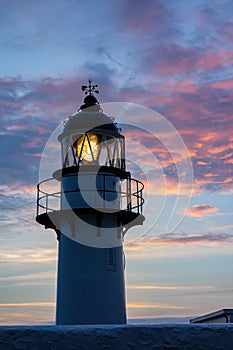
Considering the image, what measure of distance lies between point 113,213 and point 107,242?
3.39 feet

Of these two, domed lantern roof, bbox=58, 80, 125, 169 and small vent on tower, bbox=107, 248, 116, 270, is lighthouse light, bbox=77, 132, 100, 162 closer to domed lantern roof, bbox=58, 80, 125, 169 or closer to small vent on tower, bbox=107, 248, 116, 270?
domed lantern roof, bbox=58, 80, 125, 169

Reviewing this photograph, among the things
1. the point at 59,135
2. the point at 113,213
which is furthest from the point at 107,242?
the point at 59,135

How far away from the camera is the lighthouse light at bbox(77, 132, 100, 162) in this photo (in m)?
18.2

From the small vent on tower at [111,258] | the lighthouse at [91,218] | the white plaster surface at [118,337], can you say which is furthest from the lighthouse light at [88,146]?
the white plaster surface at [118,337]

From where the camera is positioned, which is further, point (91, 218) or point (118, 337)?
point (91, 218)

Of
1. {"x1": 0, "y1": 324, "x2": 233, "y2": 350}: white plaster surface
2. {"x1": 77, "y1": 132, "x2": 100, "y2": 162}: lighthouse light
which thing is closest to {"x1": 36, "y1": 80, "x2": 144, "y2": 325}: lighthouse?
{"x1": 77, "y1": 132, "x2": 100, "y2": 162}: lighthouse light

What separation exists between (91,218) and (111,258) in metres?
1.54

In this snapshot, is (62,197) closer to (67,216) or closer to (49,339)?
(67,216)

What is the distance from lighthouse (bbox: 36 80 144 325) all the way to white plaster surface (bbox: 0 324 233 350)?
14685 mm

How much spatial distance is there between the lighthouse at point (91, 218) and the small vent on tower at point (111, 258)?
35 millimetres

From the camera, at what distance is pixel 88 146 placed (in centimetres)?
1819

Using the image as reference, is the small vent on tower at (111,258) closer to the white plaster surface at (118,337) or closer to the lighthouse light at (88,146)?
the lighthouse light at (88,146)

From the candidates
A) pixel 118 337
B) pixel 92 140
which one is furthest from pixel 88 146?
pixel 118 337

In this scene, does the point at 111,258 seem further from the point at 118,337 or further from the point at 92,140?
the point at 118,337
